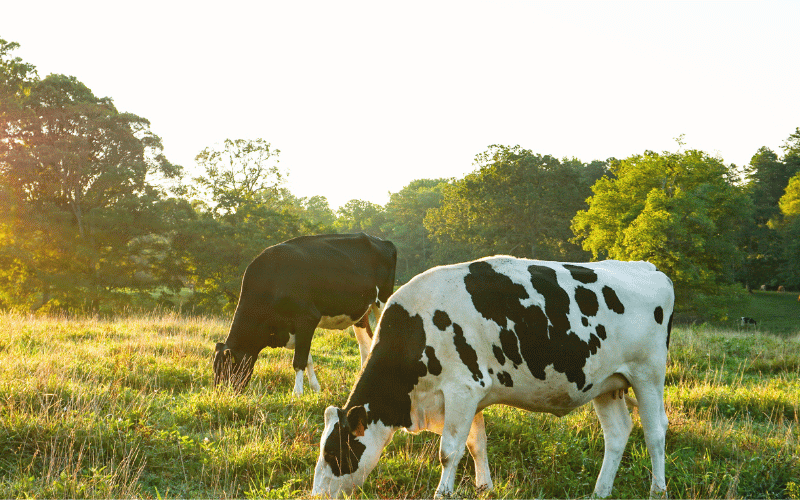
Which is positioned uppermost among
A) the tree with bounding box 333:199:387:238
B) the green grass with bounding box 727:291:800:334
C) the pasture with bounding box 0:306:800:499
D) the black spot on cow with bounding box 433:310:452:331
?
the tree with bounding box 333:199:387:238

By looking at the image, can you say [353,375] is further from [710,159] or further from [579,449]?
[710,159]

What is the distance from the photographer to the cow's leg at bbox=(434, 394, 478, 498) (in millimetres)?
4105

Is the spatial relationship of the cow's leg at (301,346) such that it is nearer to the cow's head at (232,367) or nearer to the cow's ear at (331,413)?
the cow's head at (232,367)

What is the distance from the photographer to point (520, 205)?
45.8 meters

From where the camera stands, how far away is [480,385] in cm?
423

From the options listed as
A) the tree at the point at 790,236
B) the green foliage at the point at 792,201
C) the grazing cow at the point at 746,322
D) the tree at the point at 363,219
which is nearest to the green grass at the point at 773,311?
the grazing cow at the point at 746,322

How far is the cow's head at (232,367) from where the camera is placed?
25.0 ft

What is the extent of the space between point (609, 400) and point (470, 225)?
144 ft

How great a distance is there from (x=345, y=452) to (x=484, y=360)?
4.30 feet

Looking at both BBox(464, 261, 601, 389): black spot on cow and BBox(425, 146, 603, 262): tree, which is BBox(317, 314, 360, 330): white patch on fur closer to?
BBox(464, 261, 601, 389): black spot on cow

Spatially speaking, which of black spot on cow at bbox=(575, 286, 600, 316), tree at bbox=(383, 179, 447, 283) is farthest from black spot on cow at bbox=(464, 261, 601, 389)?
tree at bbox=(383, 179, 447, 283)

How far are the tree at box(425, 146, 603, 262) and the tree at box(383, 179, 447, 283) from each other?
18.8 m

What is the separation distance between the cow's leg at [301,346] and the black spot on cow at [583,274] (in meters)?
4.52

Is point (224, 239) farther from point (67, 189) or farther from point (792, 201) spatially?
point (792, 201)
